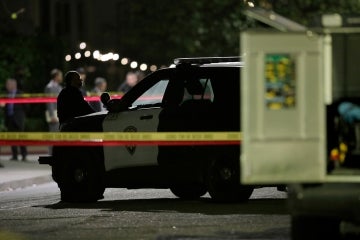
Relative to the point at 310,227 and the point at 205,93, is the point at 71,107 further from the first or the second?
the point at 310,227

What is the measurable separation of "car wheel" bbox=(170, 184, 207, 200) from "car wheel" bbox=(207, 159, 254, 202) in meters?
1.25

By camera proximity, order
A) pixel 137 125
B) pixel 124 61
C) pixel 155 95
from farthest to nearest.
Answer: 1. pixel 124 61
2. pixel 155 95
3. pixel 137 125

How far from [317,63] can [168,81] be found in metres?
6.77

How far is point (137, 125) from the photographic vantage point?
682 inches

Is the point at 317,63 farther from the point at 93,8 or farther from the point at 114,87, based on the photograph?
the point at 93,8

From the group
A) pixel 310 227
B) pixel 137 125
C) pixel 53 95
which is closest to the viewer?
pixel 310 227

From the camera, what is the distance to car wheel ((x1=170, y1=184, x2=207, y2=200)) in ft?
59.8

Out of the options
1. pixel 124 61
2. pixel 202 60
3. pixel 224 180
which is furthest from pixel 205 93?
pixel 124 61

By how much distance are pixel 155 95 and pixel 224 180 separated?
1448mm

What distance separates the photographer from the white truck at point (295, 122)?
415 inches

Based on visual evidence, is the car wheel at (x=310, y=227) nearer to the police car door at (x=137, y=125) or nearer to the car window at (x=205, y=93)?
the car window at (x=205, y=93)

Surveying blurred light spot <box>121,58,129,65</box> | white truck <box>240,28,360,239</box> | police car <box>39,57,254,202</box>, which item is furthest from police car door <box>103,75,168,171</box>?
blurred light spot <box>121,58,129,65</box>

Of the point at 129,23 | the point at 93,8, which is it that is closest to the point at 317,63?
the point at 129,23

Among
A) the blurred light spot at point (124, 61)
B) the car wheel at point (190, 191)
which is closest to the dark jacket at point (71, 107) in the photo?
the car wheel at point (190, 191)
